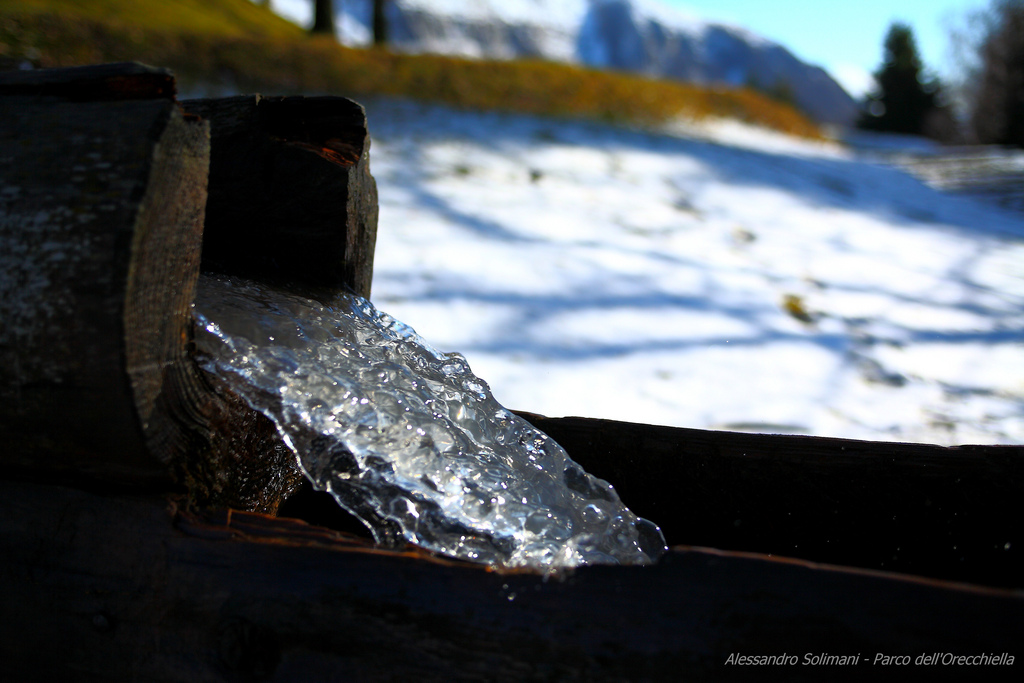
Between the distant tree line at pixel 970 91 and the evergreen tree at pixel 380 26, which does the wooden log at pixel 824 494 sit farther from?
the distant tree line at pixel 970 91

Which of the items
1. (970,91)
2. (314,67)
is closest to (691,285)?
(314,67)

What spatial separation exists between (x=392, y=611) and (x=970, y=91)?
68.6 ft

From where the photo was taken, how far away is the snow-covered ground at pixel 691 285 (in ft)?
6.93

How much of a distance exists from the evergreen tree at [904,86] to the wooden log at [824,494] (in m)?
24.3

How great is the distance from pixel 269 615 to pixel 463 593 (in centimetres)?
23

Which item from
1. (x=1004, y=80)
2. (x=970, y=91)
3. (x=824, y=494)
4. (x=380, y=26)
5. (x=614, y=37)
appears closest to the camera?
(x=824, y=494)

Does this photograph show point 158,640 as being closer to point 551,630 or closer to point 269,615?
point 269,615

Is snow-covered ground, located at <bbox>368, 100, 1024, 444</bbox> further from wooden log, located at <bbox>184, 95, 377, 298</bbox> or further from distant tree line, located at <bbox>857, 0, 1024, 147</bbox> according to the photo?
distant tree line, located at <bbox>857, 0, 1024, 147</bbox>

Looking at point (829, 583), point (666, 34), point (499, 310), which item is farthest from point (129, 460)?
point (666, 34)

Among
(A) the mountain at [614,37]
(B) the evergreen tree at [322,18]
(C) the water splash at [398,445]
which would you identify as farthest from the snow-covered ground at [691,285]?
(A) the mountain at [614,37]

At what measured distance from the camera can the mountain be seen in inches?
1992

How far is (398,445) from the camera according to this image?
0.96m

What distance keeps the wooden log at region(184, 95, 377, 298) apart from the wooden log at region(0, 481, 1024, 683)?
1.56 ft

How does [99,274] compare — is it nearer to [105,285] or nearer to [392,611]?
[105,285]
